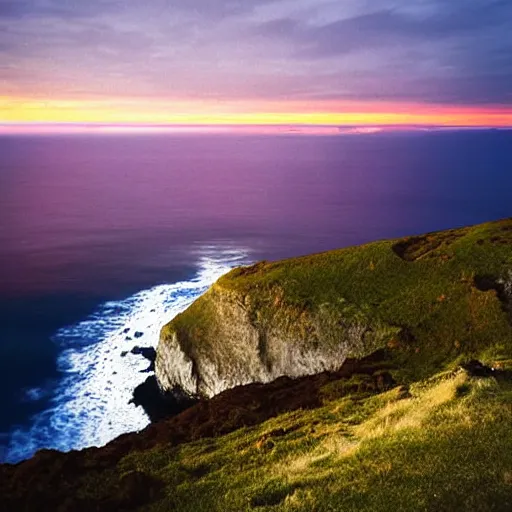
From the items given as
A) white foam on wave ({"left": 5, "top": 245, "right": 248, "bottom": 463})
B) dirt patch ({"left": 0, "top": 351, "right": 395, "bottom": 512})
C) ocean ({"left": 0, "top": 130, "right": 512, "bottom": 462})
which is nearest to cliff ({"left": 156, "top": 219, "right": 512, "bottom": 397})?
Result: dirt patch ({"left": 0, "top": 351, "right": 395, "bottom": 512})

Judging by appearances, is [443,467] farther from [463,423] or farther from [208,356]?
[208,356]

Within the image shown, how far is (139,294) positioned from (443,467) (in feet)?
279

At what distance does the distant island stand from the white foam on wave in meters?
5.09

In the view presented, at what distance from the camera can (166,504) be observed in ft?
60.6

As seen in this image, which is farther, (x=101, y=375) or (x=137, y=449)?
(x=101, y=375)

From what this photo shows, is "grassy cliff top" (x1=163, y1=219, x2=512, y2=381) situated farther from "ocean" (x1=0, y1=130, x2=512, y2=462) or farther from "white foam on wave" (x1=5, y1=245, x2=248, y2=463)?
"ocean" (x1=0, y1=130, x2=512, y2=462)

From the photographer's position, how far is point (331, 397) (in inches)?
1243

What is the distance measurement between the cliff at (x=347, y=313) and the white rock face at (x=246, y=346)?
3.9 inches

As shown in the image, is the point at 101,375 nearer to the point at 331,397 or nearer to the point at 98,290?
the point at 98,290

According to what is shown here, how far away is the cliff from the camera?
135ft

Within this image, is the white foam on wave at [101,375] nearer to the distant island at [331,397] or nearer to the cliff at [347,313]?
the distant island at [331,397]

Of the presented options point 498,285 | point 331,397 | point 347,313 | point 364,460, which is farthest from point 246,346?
point 364,460

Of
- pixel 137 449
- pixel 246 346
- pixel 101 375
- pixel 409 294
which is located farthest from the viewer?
pixel 101 375

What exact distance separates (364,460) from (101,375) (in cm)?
5189
